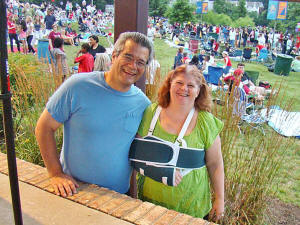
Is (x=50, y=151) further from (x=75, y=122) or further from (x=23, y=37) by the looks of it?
(x=23, y=37)

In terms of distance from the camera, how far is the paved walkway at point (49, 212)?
1.39m

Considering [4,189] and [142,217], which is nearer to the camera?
[142,217]

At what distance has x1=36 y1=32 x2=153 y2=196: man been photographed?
1669mm

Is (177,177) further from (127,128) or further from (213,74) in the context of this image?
(213,74)

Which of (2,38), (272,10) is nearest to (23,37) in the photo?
(272,10)

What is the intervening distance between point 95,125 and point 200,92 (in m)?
0.67

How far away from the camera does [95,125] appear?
5.46ft

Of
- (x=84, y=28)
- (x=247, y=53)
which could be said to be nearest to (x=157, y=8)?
(x=84, y=28)

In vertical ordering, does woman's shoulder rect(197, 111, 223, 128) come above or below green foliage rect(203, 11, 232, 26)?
below

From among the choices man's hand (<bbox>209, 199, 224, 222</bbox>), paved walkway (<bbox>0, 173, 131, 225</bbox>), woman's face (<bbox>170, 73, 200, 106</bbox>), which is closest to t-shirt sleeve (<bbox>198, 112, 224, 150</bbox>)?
woman's face (<bbox>170, 73, 200, 106</bbox>)

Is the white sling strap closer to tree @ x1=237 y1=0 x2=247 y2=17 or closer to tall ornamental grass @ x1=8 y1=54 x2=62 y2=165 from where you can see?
tall ornamental grass @ x1=8 y1=54 x2=62 y2=165

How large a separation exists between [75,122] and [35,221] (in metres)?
0.55

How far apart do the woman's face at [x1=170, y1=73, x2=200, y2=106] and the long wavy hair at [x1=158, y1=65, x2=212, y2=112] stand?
0.03 metres

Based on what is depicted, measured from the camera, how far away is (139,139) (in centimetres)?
179
